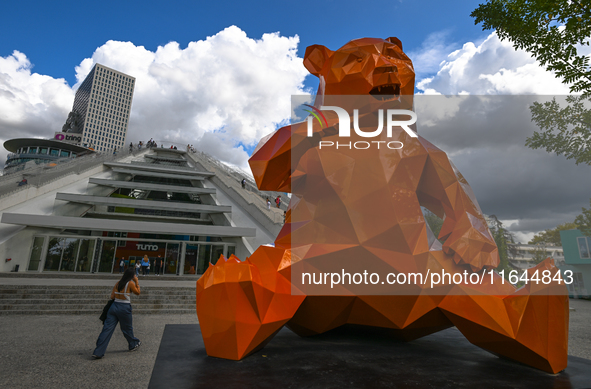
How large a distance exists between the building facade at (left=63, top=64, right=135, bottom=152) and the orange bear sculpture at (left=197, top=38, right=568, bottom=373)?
13497 centimetres

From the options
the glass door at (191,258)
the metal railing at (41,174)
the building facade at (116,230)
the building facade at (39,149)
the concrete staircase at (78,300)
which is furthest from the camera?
the building facade at (39,149)

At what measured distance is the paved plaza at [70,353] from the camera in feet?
12.1

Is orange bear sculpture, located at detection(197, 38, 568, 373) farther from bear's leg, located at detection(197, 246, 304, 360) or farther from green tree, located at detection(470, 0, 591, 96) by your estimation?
green tree, located at detection(470, 0, 591, 96)

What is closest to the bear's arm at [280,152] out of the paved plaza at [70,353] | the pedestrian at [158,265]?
the paved plaza at [70,353]

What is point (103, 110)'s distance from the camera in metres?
125

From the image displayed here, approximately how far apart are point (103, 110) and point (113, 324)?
473ft

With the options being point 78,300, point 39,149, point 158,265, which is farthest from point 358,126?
point 39,149

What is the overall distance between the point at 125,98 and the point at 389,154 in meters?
152

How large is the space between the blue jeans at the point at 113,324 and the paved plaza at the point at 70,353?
0.58 feet

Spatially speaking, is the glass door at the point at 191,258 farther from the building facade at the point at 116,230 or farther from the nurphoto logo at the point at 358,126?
the nurphoto logo at the point at 358,126

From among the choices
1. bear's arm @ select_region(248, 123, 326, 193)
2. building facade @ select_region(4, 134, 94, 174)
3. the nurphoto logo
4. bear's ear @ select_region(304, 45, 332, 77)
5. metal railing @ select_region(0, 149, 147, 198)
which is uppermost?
building facade @ select_region(4, 134, 94, 174)

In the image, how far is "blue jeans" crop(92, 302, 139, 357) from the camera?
15.3ft

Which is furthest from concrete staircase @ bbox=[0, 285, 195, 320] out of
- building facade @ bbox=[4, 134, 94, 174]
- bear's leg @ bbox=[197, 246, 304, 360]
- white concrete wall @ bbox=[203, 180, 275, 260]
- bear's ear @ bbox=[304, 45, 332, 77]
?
building facade @ bbox=[4, 134, 94, 174]

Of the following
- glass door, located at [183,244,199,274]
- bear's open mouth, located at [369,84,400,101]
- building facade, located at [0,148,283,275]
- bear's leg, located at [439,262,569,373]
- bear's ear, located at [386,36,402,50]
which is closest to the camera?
bear's leg, located at [439,262,569,373]
